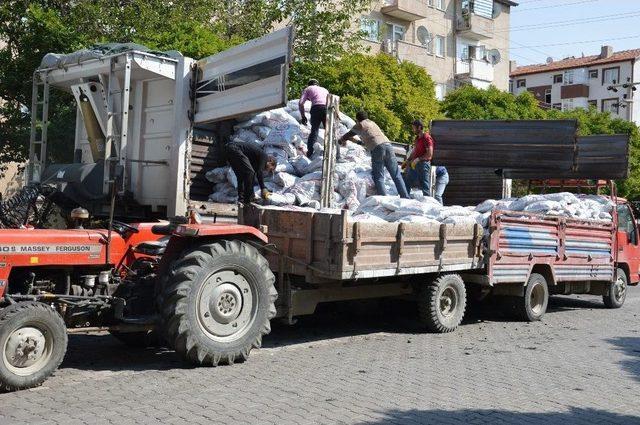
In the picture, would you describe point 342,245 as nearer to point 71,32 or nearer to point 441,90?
point 71,32

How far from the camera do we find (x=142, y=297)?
261 inches

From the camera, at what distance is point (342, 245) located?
24.7 feet

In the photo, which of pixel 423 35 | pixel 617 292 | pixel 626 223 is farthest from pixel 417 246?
pixel 423 35

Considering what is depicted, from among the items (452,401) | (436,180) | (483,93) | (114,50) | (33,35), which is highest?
(483,93)

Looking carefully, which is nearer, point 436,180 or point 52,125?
point 52,125

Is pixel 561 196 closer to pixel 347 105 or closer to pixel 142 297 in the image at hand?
pixel 347 105

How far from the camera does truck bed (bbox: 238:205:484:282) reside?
25.0 ft

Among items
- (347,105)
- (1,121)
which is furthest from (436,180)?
(1,121)

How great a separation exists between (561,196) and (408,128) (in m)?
6.62

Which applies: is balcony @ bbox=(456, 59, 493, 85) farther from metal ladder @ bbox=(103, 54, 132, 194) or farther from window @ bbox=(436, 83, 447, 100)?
metal ladder @ bbox=(103, 54, 132, 194)

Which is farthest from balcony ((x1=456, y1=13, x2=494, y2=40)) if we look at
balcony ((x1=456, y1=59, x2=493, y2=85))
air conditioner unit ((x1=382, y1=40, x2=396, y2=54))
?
air conditioner unit ((x1=382, y1=40, x2=396, y2=54))

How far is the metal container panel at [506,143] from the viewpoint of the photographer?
12.8 m

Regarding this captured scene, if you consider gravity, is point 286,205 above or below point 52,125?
below

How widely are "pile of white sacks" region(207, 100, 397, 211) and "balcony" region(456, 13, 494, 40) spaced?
31.4 m
